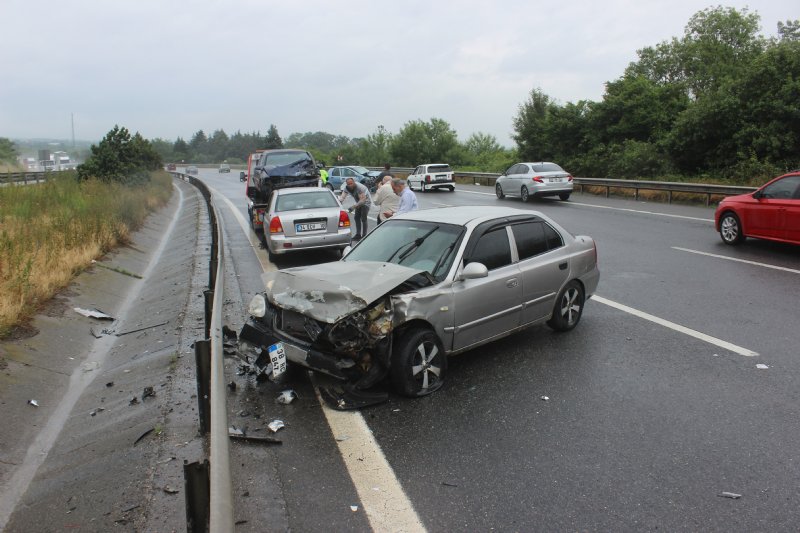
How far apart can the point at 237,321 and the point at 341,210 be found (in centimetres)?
533

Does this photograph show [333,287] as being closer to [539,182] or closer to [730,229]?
[730,229]

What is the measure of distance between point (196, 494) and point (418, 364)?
271cm

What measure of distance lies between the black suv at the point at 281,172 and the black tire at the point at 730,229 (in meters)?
11.6

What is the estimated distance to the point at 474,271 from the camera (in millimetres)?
5180

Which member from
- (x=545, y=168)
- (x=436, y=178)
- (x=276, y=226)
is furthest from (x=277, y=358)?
(x=436, y=178)

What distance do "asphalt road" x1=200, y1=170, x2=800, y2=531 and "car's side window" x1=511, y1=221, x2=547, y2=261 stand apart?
998mm

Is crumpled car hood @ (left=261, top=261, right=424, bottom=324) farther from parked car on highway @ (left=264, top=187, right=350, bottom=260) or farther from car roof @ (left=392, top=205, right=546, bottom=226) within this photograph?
parked car on highway @ (left=264, top=187, right=350, bottom=260)

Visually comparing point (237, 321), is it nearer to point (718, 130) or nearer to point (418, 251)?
point (418, 251)

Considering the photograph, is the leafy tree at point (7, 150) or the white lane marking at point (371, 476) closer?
the white lane marking at point (371, 476)

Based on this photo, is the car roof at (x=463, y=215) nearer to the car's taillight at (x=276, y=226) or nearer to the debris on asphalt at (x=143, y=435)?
the debris on asphalt at (x=143, y=435)

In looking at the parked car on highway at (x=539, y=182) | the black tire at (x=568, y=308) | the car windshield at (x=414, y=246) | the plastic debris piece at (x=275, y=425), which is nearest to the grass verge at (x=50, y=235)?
the plastic debris piece at (x=275, y=425)

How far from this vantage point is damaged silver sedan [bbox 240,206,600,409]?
15.5 feet

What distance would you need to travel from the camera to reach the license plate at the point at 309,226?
1188 cm

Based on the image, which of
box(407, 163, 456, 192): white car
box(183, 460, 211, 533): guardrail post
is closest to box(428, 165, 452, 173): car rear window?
box(407, 163, 456, 192): white car
